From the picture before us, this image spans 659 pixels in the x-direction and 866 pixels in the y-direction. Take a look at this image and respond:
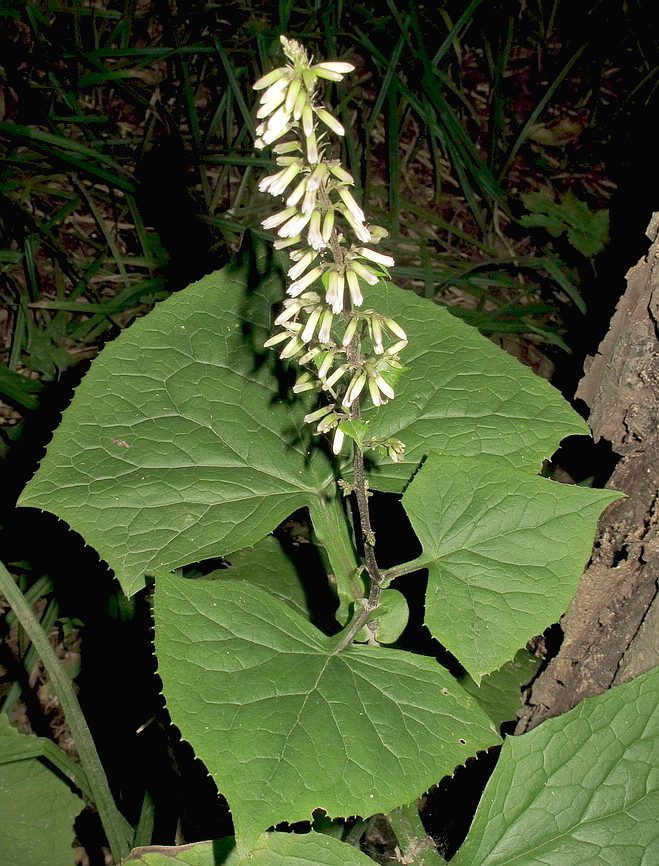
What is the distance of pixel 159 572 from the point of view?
1537 millimetres

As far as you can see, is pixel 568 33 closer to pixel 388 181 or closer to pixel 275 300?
pixel 388 181

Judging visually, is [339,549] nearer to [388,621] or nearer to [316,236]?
[388,621]

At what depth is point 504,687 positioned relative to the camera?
220 cm

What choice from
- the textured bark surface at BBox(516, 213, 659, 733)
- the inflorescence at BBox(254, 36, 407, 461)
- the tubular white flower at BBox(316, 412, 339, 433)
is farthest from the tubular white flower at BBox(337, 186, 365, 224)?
the textured bark surface at BBox(516, 213, 659, 733)

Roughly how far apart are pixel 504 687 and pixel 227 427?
1099 millimetres

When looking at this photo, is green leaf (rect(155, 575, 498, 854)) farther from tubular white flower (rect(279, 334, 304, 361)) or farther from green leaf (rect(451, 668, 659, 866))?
tubular white flower (rect(279, 334, 304, 361))

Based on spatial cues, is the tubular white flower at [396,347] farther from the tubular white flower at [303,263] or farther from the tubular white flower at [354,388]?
the tubular white flower at [303,263]

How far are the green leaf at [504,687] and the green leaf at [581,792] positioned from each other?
0.41 m

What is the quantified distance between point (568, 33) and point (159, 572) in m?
4.80

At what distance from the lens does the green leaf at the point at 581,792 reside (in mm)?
1558

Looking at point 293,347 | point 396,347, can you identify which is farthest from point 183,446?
point 396,347

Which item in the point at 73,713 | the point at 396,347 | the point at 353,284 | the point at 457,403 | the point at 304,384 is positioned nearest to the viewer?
the point at 353,284

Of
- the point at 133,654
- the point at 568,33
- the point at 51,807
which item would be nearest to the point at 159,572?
the point at 51,807

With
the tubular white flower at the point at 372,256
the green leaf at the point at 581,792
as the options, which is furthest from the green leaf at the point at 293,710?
the tubular white flower at the point at 372,256
